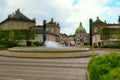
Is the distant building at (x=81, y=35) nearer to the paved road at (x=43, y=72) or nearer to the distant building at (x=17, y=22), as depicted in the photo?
the distant building at (x=17, y=22)

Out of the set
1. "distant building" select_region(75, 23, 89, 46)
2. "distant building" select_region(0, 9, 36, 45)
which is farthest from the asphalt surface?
"distant building" select_region(75, 23, 89, 46)

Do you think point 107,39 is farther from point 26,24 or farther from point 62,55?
point 26,24

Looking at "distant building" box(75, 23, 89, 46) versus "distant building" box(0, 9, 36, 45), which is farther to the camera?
"distant building" box(75, 23, 89, 46)

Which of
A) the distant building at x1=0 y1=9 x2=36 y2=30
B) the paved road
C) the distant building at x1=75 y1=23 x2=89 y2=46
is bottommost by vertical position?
the paved road

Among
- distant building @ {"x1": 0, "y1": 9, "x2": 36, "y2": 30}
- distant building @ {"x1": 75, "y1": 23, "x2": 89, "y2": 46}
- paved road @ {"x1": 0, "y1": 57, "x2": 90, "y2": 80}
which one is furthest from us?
distant building @ {"x1": 75, "y1": 23, "x2": 89, "y2": 46}

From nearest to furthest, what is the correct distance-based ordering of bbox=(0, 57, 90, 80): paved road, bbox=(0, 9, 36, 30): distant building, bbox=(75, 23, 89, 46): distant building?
bbox=(0, 57, 90, 80): paved road
bbox=(0, 9, 36, 30): distant building
bbox=(75, 23, 89, 46): distant building

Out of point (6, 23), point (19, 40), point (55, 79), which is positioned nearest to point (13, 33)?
point (19, 40)

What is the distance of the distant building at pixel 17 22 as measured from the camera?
11788cm

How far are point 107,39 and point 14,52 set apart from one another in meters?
47.1

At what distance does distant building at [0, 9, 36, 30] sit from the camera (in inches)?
4641

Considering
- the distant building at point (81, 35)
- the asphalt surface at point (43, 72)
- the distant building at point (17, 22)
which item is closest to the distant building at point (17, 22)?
the distant building at point (17, 22)

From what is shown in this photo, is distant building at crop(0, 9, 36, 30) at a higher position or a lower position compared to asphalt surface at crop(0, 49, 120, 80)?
higher

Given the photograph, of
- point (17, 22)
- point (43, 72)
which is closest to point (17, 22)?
point (17, 22)

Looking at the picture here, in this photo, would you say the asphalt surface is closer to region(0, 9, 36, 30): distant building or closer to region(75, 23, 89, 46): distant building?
region(0, 9, 36, 30): distant building
